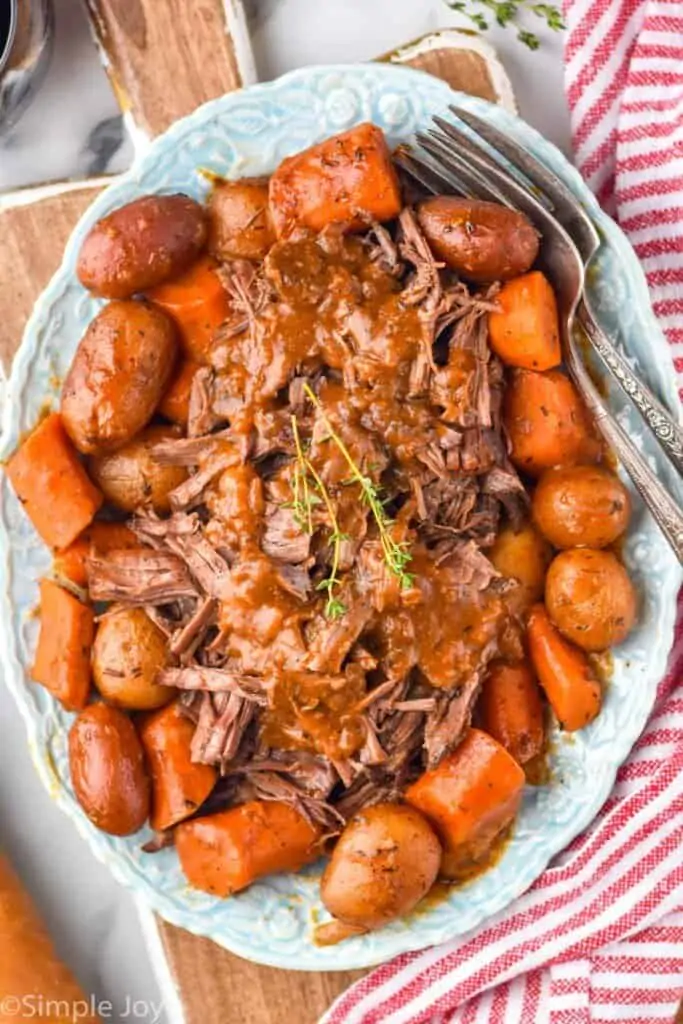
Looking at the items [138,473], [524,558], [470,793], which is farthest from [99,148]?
[470,793]

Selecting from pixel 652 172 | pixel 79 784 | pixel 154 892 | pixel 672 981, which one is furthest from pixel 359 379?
pixel 672 981

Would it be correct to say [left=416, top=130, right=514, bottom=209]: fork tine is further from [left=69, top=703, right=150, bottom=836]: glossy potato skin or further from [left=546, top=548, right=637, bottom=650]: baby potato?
[left=69, top=703, right=150, bottom=836]: glossy potato skin

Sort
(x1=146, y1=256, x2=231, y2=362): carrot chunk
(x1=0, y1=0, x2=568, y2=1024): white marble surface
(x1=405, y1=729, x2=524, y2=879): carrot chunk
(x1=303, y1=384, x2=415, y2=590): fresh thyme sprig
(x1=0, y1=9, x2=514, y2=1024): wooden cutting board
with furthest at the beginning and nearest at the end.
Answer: (x1=0, y1=0, x2=568, y2=1024): white marble surface → (x1=0, y1=9, x2=514, y2=1024): wooden cutting board → (x1=146, y1=256, x2=231, y2=362): carrot chunk → (x1=405, y1=729, x2=524, y2=879): carrot chunk → (x1=303, y1=384, x2=415, y2=590): fresh thyme sprig

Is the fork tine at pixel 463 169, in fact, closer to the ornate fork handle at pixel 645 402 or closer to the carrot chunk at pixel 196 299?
the ornate fork handle at pixel 645 402

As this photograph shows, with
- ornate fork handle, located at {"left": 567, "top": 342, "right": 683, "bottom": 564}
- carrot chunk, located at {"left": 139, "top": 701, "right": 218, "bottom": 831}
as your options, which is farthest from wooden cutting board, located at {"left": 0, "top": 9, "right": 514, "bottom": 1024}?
ornate fork handle, located at {"left": 567, "top": 342, "right": 683, "bottom": 564}

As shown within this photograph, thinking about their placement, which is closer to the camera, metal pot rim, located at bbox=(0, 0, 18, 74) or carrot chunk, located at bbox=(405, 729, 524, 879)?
carrot chunk, located at bbox=(405, 729, 524, 879)

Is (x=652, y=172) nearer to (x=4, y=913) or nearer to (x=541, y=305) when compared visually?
(x=541, y=305)
